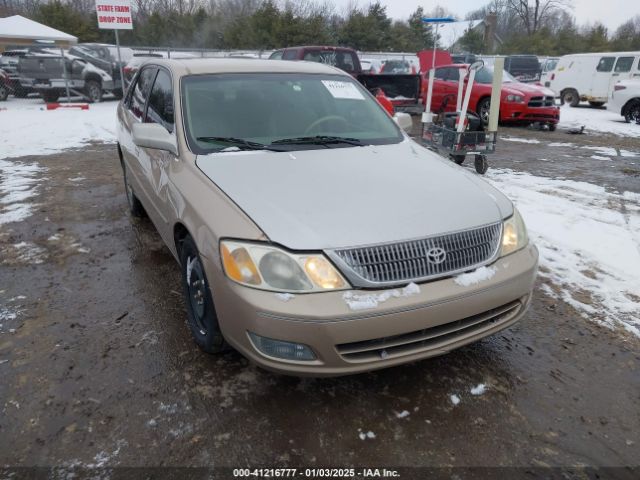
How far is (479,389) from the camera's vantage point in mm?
2596

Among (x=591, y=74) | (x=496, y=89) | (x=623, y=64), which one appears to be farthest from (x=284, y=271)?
(x=591, y=74)

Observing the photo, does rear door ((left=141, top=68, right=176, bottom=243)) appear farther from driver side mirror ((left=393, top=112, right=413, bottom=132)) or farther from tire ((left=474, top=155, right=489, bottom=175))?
tire ((left=474, top=155, right=489, bottom=175))

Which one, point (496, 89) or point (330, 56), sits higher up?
point (330, 56)

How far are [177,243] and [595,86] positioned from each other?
60.0ft

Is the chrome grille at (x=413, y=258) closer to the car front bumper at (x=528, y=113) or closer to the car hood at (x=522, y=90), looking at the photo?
the car front bumper at (x=528, y=113)

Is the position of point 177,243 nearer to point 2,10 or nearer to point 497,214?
point 497,214

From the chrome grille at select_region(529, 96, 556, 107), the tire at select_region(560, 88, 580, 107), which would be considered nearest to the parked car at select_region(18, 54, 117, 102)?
the chrome grille at select_region(529, 96, 556, 107)

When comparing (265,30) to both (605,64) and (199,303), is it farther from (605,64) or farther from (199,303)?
(199,303)

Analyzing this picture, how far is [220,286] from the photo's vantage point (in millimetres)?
2299

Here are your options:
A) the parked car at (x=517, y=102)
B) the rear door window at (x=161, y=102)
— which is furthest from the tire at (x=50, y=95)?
the rear door window at (x=161, y=102)

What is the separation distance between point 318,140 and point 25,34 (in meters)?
19.2

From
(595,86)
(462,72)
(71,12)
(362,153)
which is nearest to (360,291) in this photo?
(362,153)

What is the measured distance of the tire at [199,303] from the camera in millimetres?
2559

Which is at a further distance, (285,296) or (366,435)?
(366,435)
